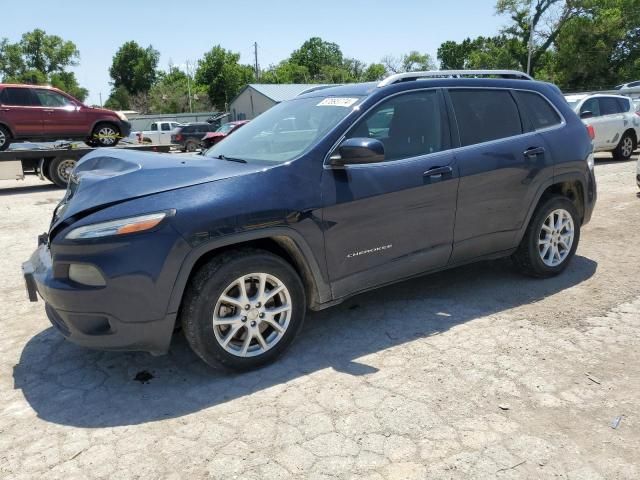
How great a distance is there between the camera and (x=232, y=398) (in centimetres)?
302

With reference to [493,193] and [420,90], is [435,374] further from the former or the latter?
[420,90]

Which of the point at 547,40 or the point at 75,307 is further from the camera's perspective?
the point at 547,40

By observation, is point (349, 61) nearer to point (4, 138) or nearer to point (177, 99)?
point (177, 99)

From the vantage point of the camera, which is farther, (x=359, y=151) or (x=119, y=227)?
(x=359, y=151)

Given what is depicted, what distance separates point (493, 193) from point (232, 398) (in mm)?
2531

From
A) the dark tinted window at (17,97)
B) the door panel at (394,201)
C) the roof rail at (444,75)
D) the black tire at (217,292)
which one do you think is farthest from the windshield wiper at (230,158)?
the dark tinted window at (17,97)

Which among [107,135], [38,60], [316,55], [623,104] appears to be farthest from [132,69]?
[623,104]

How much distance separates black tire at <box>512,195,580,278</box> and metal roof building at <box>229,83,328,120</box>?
40145mm

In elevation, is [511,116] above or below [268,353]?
above

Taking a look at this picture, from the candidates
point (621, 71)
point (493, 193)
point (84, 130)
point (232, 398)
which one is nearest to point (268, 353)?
point (232, 398)

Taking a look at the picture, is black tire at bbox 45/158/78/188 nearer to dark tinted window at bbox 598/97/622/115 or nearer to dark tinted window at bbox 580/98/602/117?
dark tinted window at bbox 580/98/602/117

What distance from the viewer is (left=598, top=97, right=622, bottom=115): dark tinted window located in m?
13.2

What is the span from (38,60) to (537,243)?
82.3 metres

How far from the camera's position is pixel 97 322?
2934 mm
